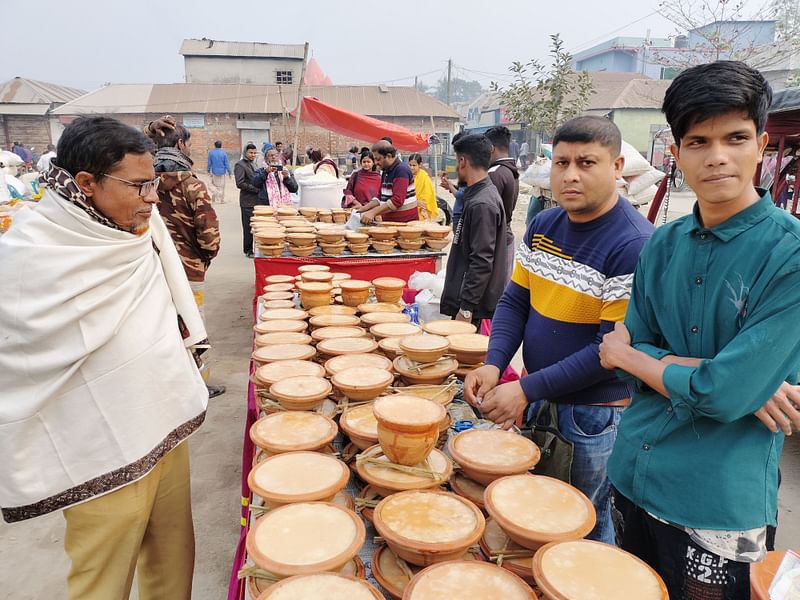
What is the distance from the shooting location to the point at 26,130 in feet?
88.1

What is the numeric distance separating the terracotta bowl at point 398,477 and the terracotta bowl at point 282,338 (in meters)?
0.97

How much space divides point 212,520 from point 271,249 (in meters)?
2.37

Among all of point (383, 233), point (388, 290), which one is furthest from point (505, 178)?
point (388, 290)

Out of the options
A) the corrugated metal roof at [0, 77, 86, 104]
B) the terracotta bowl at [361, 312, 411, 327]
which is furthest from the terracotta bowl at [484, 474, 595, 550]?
the corrugated metal roof at [0, 77, 86, 104]

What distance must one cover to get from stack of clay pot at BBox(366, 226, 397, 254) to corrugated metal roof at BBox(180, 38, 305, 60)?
32.8 metres

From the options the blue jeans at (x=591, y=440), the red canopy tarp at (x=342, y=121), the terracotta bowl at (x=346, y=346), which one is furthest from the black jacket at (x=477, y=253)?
the red canopy tarp at (x=342, y=121)

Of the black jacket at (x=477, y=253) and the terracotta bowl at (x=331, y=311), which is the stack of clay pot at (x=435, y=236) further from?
the terracotta bowl at (x=331, y=311)

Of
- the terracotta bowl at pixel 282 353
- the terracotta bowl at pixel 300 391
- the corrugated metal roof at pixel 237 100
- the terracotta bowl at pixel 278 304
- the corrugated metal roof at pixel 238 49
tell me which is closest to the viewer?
the terracotta bowl at pixel 300 391

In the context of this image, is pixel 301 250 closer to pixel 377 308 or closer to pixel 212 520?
pixel 377 308

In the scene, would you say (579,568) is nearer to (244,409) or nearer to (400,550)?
(400,550)

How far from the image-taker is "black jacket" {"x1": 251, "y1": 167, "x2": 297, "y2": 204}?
8133 mm

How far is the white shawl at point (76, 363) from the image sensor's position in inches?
52.1

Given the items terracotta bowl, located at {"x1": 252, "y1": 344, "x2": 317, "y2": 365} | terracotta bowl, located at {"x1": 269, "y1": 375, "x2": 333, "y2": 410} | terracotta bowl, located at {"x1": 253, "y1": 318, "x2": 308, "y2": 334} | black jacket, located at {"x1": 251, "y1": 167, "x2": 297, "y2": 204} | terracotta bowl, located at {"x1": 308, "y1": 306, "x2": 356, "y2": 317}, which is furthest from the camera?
black jacket, located at {"x1": 251, "y1": 167, "x2": 297, "y2": 204}

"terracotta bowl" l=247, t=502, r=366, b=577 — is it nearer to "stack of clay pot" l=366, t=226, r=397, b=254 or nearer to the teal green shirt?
the teal green shirt
